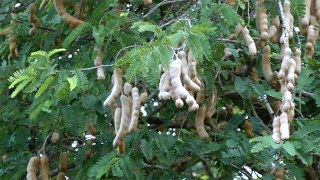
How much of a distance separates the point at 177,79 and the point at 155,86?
0.97 meters

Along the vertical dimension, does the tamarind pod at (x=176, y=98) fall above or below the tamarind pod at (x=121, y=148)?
above

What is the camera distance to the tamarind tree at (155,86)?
10.9 ft

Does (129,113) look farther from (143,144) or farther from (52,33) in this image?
(52,33)

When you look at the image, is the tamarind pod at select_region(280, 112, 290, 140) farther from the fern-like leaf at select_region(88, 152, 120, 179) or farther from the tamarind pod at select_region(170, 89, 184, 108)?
the fern-like leaf at select_region(88, 152, 120, 179)

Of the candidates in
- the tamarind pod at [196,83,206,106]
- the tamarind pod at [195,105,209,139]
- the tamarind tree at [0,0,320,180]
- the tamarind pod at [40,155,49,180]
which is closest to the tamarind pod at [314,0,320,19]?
the tamarind tree at [0,0,320,180]

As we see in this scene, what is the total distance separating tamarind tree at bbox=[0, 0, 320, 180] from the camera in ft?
10.9

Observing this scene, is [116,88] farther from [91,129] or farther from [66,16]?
[91,129]

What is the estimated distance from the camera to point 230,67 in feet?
15.2

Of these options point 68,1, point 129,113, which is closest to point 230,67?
point 68,1

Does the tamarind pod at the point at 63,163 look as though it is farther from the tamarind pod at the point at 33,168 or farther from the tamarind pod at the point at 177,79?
the tamarind pod at the point at 177,79

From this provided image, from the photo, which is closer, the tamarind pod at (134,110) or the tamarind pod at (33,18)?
the tamarind pod at (134,110)

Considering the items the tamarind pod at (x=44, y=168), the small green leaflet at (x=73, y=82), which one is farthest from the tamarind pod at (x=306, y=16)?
the tamarind pod at (x=44, y=168)

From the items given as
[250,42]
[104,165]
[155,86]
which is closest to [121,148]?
[104,165]

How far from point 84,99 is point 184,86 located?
4.74 ft
